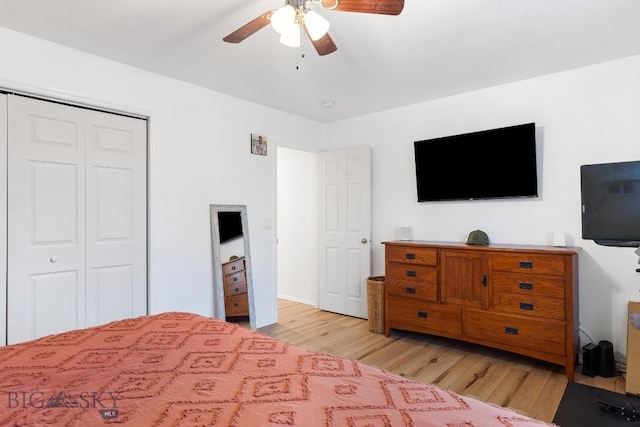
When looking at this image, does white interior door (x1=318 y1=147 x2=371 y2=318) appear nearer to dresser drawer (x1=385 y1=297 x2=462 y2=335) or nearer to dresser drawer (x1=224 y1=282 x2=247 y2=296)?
dresser drawer (x1=385 y1=297 x2=462 y2=335)

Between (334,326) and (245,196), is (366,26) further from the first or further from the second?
(334,326)

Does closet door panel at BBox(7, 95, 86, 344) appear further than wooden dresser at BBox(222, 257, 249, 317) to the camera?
No

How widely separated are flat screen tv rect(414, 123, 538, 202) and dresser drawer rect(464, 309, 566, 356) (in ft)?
3.63

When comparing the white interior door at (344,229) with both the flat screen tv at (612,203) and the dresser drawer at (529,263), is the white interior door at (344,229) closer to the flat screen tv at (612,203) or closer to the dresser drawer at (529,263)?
the dresser drawer at (529,263)

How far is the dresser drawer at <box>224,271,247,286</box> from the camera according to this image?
11.9 ft

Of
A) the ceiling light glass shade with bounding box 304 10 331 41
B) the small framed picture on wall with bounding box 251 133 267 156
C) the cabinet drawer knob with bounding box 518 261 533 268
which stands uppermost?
the ceiling light glass shade with bounding box 304 10 331 41

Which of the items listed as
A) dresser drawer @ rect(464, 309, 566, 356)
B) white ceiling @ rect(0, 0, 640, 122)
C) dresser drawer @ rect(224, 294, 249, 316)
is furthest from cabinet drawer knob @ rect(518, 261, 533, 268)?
dresser drawer @ rect(224, 294, 249, 316)

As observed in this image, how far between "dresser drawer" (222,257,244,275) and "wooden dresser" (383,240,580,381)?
152cm

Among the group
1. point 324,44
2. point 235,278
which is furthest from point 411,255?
point 324,44

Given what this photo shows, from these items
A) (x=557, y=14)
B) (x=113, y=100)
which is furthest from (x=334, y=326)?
(x=557, y=14)

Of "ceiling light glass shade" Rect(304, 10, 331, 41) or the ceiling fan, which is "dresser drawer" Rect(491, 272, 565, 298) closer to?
the ceiling fan

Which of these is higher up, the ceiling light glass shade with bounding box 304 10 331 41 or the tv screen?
the ceiling light glass shade with bounding box 304 10 331 41

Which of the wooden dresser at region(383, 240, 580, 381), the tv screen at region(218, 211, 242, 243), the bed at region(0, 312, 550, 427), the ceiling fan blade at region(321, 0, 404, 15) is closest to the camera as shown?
the bed at region(0, 312, 550, 427)

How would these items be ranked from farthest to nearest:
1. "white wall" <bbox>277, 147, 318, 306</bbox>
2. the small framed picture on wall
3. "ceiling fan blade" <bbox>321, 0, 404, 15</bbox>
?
"white wall" <bbox>277, 147, 318, 306</bbox> < the small framed picture on wall < "ceiling fan blade" <bbox>321, 0, 404, 15</bbox>
